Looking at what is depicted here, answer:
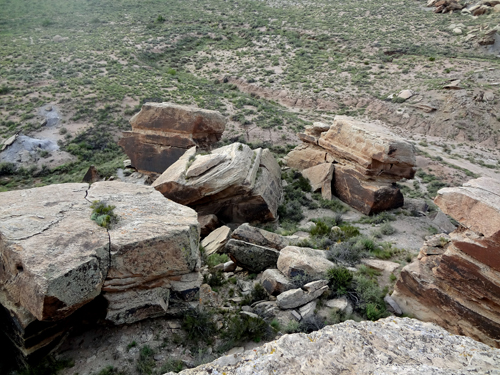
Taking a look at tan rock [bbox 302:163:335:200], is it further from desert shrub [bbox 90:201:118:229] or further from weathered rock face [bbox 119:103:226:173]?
desert shrub [bbox 90:201:118:229]

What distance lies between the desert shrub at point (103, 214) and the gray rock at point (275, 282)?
4233 millimetres

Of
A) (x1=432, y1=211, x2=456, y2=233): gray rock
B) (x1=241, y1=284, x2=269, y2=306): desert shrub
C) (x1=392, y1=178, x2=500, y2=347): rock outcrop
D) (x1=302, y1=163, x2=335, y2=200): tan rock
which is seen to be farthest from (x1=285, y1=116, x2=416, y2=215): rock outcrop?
(x1=241, y1=284, x2=269, y2=306): desert shrub

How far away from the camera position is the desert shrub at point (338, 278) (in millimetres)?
8834

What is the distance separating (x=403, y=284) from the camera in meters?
8.75

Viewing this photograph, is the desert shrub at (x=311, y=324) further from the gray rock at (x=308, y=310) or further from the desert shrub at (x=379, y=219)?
the desert shrub at (x=379, y=219)

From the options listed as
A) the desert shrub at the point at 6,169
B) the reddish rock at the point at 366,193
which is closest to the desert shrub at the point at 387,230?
the reddish rock at the point at 366,193

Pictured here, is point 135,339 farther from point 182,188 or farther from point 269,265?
point 182,188

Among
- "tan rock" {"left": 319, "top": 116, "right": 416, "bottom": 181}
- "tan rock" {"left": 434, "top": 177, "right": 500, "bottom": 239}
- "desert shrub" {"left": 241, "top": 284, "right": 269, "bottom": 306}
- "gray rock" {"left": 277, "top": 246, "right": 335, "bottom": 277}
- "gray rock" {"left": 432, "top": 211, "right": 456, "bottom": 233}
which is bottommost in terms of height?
"gray rock" {"left": 432, "top": 211, "right": 456, "bottom": 233}

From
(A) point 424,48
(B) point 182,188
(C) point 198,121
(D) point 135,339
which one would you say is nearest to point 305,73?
(A) point 424,48

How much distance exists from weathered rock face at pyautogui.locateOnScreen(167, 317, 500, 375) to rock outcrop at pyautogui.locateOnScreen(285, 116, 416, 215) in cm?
1170

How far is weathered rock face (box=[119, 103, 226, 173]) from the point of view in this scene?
1695cm

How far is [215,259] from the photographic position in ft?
33.3

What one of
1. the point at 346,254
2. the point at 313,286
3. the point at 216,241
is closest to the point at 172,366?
the point at 313,286

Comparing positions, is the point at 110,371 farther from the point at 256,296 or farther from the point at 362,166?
the point at 362,166
